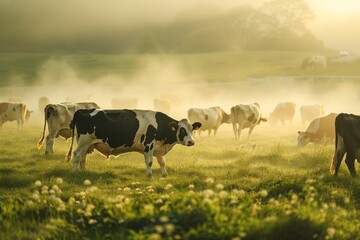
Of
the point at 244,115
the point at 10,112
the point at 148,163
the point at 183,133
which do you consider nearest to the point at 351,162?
the point at 183,133

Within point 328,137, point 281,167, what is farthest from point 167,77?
point 281,167

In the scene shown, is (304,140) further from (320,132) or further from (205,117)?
(205,117)

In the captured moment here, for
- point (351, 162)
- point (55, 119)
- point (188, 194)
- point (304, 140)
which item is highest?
point (55, 119)

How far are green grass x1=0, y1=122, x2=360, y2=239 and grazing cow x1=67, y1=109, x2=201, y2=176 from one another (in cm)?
59

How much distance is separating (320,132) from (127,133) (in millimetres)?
9830

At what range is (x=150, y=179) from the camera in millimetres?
12883

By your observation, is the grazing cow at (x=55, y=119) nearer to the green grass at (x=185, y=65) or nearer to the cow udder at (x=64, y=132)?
the cow udder at (x=64, y=132)

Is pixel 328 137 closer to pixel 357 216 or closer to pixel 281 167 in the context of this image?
pixel 281 167

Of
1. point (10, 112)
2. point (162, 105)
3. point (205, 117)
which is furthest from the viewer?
point (162, 105)

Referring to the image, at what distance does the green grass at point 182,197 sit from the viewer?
6.16 metres

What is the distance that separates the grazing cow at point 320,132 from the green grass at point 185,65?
4320 cm

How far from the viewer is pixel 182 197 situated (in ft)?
21.6

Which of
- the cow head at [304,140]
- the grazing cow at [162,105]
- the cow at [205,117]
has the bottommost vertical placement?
the cow head at [304,140]

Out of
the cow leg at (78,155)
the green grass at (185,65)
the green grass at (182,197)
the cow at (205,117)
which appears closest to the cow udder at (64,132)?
the green grass at (182,197)
